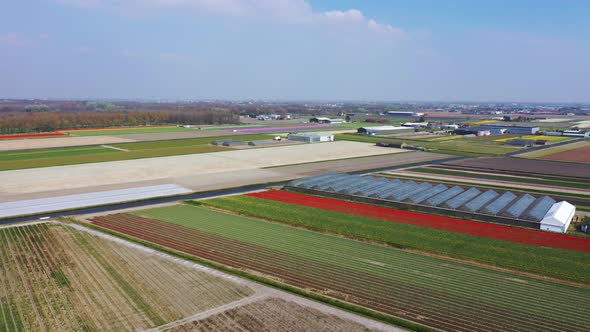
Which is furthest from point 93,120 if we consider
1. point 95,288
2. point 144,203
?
point 95,288

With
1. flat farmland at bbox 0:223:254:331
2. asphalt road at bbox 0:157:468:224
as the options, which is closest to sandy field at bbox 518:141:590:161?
asphalt road at bbox 0:157:468:224

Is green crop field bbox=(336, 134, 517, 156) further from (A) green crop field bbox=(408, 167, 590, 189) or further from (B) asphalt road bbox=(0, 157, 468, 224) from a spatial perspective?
(B) asphalt road bbox=(0, 157, 468, 224)

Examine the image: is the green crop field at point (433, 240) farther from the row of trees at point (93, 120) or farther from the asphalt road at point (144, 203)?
the row of trees at point (93, 120)

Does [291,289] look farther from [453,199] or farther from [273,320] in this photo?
[453,199]

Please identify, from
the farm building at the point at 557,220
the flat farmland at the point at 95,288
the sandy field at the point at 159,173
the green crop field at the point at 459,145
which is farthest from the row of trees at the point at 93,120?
the farm building at the point at 557,220

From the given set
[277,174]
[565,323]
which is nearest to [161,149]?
[277,174]

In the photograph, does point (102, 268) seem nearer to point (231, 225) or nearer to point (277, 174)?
point (231, 225)
